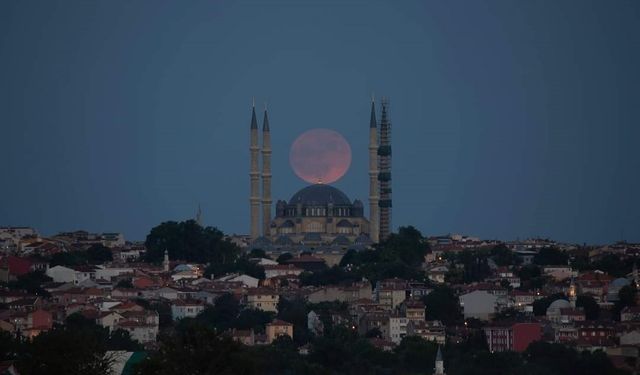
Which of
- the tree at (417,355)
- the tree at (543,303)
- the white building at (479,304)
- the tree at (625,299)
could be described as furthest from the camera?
the tree at (625,299)

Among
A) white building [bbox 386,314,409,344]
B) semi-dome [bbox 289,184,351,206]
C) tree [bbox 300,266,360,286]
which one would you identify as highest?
semi-dome [bbox 289,184,351,206]

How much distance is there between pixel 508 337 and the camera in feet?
241

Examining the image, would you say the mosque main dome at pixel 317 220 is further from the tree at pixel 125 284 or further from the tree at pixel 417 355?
the tree at pixel 417 355

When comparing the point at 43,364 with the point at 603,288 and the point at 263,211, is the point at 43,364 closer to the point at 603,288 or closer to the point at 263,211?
the point at 603,288

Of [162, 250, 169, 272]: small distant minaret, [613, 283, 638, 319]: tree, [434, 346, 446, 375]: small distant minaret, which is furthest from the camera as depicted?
[162, 250, 169, 272]: small distant minaret

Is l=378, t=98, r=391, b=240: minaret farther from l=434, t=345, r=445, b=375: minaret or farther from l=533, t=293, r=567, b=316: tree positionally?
l=434, t=345, r=445, b=375: minaret

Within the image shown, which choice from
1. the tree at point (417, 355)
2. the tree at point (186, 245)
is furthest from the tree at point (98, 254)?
the tree at point (417, 355)

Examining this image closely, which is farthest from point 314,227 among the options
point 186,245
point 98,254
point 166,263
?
point 166,263

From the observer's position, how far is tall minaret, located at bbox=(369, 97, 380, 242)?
105062 millimetres

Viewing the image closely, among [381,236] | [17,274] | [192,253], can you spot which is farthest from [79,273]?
[381,236]

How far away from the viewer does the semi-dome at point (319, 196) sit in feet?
350

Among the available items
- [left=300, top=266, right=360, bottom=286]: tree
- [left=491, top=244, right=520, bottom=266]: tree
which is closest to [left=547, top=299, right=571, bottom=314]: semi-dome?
[left=300, top=266, right=360, bottom=286]: tree

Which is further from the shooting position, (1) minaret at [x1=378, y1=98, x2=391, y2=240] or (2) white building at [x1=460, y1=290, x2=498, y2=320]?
(1) minaret at [x1=378, y1=98, x2=391, y2=240]

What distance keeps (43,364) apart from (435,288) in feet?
127
